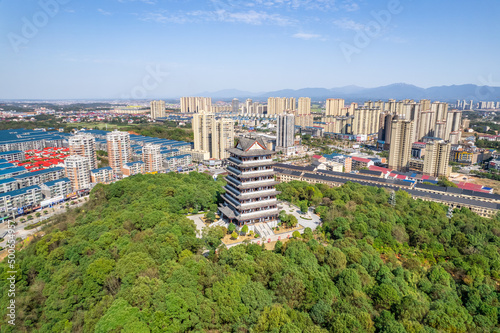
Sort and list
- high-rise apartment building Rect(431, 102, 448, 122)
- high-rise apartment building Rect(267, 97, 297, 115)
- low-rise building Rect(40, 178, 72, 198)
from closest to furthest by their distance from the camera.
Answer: low-rise building Rect(40, 178, 72, 198), high-rise apartment building Rect(431, 102, 448, 122), high-rise apartment building Rect(267, 97, 297, 115)

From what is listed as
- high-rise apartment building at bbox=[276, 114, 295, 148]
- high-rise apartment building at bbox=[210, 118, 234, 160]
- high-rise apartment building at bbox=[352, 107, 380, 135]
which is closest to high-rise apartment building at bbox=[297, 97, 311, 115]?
high-rise apartment building at bbox=[352, 107, 380, 135]

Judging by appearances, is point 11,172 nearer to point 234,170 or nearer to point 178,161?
point 178,161

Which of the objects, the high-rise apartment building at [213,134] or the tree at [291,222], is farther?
the high-rise apartment building at [213,134]

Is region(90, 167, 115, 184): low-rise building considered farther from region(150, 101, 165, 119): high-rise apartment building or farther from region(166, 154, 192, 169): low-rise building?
region(150, 101, 165, 119): high-rise apartment building

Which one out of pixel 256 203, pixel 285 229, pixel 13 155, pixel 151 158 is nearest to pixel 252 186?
pixel 256 203

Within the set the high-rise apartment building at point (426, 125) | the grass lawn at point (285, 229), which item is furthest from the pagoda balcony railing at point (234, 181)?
the high-rise apartment building at point (426, 125)

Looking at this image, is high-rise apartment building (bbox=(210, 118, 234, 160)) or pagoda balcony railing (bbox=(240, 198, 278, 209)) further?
high-rise apartment building (bbox=(210, 118, 234, 160))

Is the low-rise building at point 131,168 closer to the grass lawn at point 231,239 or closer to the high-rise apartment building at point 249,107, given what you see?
the grass lawn at point 231,239
